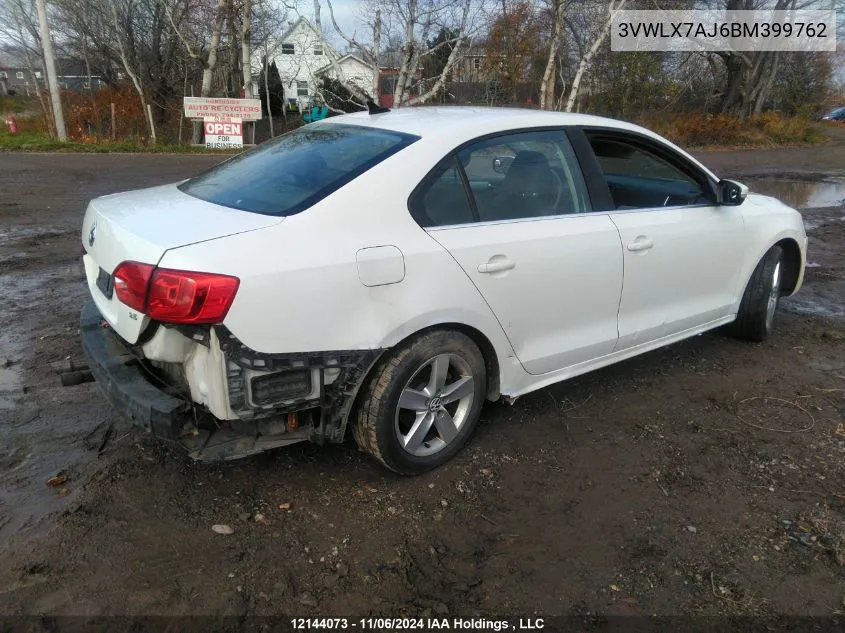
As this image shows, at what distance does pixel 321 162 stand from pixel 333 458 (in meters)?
1.49

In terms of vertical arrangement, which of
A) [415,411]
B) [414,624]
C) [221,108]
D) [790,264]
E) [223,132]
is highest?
[790,264]

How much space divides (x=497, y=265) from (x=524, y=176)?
2.21 feet

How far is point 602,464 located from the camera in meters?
3.41

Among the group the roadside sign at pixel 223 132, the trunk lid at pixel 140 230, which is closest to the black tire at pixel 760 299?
the trunk lid at pixel 140 230

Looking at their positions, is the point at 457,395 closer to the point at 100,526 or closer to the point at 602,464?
the point at 602,464

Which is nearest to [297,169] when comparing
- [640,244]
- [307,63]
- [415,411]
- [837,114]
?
[415,411]

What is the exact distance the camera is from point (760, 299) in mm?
4828

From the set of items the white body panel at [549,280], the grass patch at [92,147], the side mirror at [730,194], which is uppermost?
the side mirror at [730,194]

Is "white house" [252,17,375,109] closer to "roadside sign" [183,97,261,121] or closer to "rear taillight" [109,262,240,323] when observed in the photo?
"roadside sign" [183,97,261,121]

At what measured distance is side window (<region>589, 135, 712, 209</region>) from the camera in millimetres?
3955

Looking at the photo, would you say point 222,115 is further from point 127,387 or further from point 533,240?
point 127,387

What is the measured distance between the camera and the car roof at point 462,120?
327cm

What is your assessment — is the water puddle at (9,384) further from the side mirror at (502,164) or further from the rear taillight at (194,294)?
the side mirror at (502,164)

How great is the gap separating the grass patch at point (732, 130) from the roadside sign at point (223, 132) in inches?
660
